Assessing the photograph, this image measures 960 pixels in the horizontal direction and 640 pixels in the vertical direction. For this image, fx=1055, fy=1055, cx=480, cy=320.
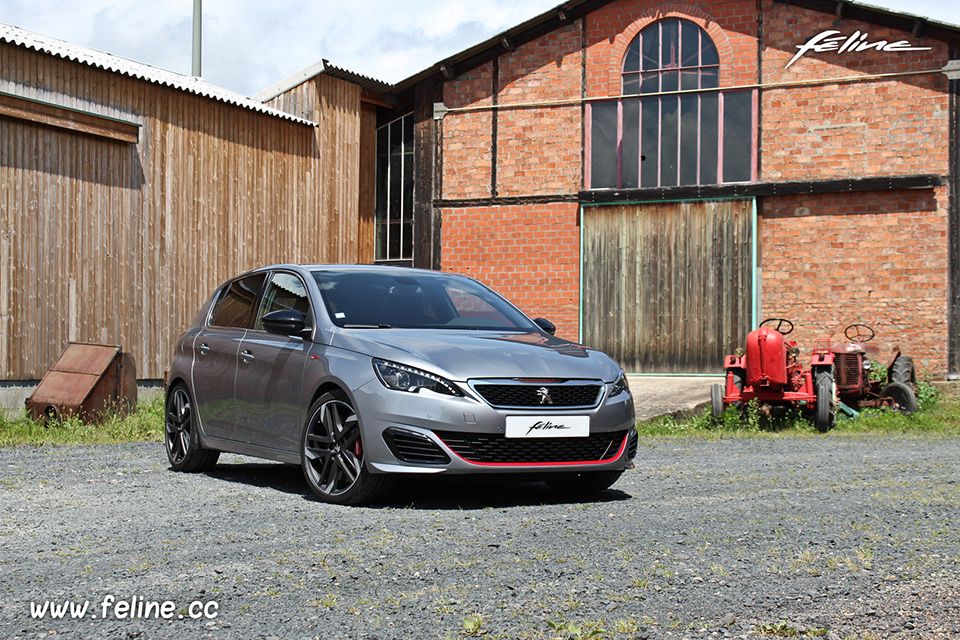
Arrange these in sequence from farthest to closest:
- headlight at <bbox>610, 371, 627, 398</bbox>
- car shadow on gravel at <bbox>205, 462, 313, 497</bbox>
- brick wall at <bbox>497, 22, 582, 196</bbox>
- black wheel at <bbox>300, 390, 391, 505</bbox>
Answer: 1. brick wall at <bbox>497, 22, 582, 196</bbox>
2. car shadow on gravel at <bbox>205, 462, 313, 497</bbox>
3. headlight at <bbox>610, 371, 627, 398</bbox>
4. black wheel at <bbox>300, 390, 391, 505</bbox>

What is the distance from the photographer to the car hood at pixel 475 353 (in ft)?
20.2

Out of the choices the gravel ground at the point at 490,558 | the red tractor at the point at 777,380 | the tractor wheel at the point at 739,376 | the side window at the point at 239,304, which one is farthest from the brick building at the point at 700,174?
the side window at the point at 239,304

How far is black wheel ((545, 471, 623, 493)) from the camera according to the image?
680 centimetres

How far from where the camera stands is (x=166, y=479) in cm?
782

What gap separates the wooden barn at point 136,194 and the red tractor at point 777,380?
8082 mm

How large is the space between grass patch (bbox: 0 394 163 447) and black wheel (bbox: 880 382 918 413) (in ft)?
34.9

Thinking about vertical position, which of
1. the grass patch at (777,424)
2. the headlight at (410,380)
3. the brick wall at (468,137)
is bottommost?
the grass patch at (777,424)

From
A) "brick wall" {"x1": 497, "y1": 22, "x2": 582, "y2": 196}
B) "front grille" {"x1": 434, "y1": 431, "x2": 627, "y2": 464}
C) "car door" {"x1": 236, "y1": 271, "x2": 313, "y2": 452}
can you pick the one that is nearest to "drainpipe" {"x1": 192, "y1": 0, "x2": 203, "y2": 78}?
"brick wall" {"x1": 497, "y1": 22, "x2": 582, "y2": 196}

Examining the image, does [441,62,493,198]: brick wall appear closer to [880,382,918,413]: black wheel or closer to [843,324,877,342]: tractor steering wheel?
[843,324,877,342]: tractor steering wheel

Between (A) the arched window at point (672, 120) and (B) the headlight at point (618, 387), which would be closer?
(B) the headlight at point (618, 387)

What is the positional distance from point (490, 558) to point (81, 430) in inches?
344

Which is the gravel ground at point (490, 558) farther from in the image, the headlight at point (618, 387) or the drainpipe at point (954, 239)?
the drainpipe at point (954, 239)

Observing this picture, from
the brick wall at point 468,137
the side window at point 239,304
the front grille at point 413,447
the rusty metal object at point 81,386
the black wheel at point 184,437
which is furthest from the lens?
the brick wall at point 468,137

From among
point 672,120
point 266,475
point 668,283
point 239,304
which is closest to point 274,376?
point 239,304
